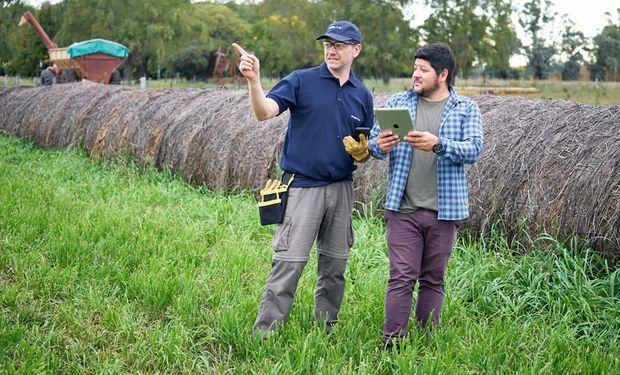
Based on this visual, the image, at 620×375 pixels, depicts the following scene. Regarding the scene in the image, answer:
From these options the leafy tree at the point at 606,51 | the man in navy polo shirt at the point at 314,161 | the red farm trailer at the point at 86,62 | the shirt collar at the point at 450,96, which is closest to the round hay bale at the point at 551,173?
the shirt collar at the point at 450,96

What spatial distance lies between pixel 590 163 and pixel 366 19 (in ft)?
130

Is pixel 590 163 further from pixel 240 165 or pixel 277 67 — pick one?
pixel 277 67

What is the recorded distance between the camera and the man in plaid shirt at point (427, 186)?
403cm

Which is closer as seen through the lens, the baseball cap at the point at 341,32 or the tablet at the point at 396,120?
the tablet at the point at 396,120

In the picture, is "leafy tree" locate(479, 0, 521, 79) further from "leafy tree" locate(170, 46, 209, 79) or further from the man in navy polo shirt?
the man in navy polo shirt

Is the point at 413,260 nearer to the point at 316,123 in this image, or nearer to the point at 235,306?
the point at 316,123

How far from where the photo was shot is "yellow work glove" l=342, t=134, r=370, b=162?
13.4 ft

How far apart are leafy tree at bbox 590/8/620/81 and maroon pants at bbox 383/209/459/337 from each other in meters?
45.4

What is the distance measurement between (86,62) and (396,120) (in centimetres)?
2334

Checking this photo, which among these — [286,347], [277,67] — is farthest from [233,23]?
[286,347]

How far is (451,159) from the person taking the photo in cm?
395

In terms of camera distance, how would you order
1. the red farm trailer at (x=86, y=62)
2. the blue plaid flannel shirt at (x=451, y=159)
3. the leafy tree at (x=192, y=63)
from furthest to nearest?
the leafy tree at (x=192, y=63)
the red farm trailer at (x=86, y=62)
the blue plaid flannel shirt at (x=451, y=159)

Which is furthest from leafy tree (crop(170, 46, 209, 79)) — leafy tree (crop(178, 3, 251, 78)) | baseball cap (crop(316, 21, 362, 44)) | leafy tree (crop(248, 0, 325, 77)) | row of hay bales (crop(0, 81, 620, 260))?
baseball cap (crop(316, 21, 362, 44))

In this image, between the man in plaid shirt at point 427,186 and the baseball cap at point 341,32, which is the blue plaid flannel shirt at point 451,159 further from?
the baseball cap at point 341,32
